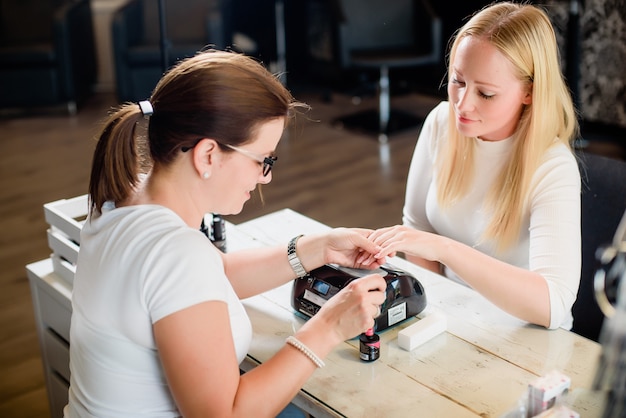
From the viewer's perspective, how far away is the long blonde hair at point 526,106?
1803 millimetres

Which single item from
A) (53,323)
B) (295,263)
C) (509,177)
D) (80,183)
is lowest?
(80,183)

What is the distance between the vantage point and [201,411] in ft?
4.14

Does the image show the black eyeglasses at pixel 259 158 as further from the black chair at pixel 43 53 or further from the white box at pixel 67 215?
the black chair at pixel 43 53

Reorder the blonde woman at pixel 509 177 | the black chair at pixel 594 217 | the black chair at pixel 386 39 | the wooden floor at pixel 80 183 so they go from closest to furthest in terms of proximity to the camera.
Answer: the blonde woman at pixel 509 177
the black chair at pixel 594 217
the wooden floor at pixel 80 183
the black chair at pixel 386 39

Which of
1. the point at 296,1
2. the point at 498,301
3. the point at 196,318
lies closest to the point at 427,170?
the point at 498,301

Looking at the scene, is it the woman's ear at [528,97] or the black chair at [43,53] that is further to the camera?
the black chair at [43,53]

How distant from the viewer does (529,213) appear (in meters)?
1.83

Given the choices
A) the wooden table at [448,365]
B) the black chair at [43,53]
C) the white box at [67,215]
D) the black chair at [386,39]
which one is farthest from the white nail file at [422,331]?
the black chair at [43,53]

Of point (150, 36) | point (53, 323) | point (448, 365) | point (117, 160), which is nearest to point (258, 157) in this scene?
point (117, 160)

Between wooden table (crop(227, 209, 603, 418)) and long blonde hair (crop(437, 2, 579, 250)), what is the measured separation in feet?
0.79

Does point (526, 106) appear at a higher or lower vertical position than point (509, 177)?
higher

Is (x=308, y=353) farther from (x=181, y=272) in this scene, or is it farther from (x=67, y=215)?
(x=67, y=215)

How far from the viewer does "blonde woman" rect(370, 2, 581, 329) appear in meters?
1.65

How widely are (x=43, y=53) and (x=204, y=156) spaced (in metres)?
4.49
